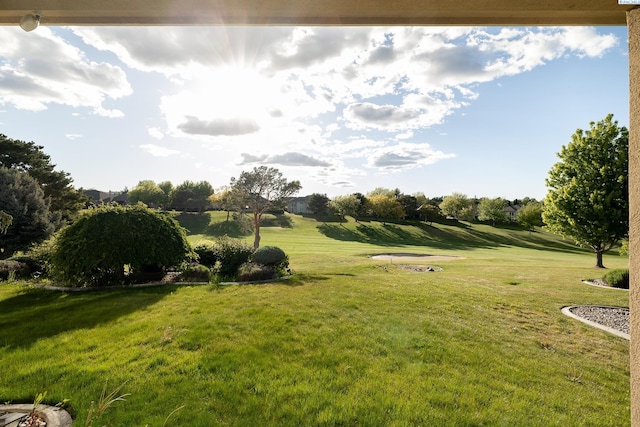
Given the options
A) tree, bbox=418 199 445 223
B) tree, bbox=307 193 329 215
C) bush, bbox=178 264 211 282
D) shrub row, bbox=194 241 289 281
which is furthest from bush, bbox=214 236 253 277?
tree, bbox=418 199 445 223

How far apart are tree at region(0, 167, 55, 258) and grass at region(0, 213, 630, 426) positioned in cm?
1053

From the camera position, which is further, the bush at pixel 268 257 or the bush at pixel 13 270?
the bush at pixel 268 257

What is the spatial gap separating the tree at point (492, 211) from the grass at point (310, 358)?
63.4 metres

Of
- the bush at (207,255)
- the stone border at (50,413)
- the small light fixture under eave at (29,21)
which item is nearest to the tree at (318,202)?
the bush at (207,255)

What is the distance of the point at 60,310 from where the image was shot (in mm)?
7254

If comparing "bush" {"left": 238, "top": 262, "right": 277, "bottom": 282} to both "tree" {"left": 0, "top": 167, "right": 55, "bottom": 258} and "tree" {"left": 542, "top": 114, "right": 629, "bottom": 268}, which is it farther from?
"tree" {"left": 542, "top": 114, "right": 629, "bottom": 268}

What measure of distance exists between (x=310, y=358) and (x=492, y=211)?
7070 centimetres

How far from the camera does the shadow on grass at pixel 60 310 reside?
19.3ft

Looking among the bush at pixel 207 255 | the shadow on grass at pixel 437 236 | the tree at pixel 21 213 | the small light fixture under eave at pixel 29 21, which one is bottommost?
the shadow on grass at pixel 437 236

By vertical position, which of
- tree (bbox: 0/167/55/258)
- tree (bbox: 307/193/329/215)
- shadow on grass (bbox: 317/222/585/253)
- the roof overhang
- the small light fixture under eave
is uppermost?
tree (bbox: 307/193/329/215)

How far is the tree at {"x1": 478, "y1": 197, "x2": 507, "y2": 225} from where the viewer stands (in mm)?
65312

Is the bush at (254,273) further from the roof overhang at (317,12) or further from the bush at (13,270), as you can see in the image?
the roof overhang at (317,12)

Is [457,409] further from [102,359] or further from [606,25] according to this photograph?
[102,359]

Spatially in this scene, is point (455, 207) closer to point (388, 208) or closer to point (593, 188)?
point (388, 208)
